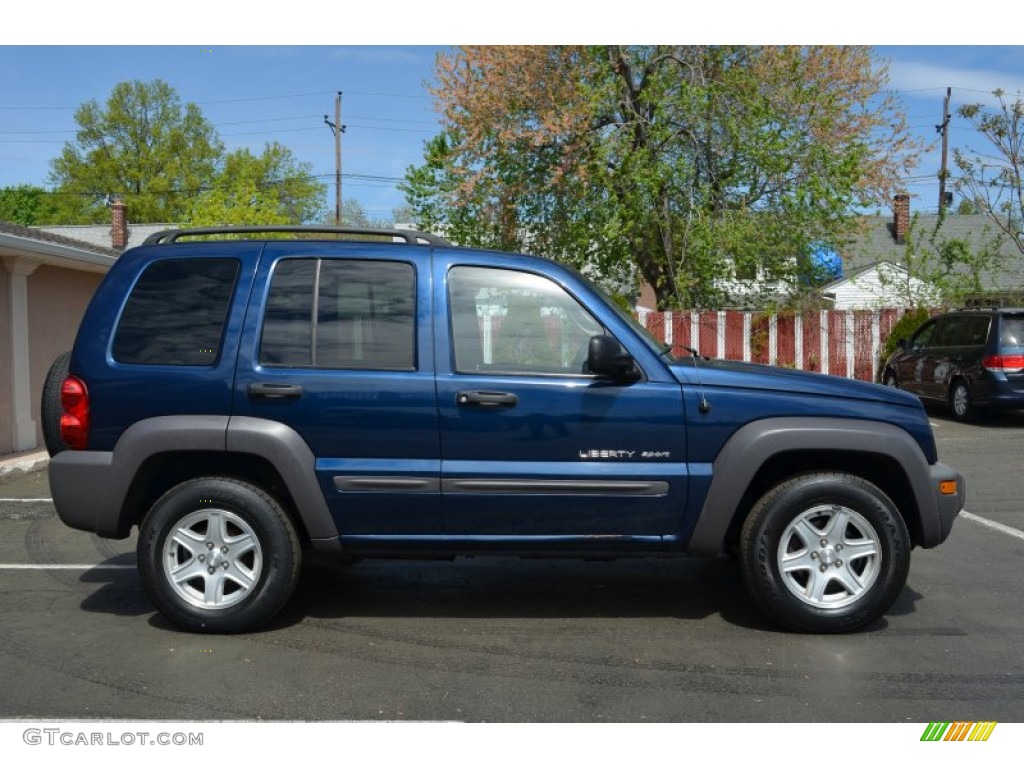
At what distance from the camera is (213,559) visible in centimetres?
505

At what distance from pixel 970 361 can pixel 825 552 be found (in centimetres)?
1129

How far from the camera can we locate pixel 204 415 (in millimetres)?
4973

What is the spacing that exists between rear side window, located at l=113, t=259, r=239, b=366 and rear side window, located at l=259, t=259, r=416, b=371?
26 cm

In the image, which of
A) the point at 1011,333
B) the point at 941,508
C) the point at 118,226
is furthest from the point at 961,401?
the point at 118,226

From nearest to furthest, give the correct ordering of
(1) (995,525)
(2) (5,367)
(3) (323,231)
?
(3) (323,231) → (1) (995,525) → (2) (5,367)

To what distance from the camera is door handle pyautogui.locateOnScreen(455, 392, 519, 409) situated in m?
4.89

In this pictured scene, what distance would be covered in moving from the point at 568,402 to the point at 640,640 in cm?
127

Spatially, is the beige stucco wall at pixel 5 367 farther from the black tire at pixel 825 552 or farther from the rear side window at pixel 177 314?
the black tire at pixel 825 552

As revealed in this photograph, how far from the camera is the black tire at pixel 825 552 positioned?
4.97 meters

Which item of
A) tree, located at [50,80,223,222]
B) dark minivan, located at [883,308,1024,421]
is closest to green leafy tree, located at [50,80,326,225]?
tree, located at [50,80,223,222]

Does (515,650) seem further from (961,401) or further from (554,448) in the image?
(961,401)

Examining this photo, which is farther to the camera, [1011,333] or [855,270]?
[855,270]

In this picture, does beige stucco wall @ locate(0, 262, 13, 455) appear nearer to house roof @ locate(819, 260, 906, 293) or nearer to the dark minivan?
the dark minivan

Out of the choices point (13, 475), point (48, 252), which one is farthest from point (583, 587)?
point (48, 252)
